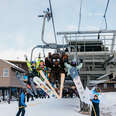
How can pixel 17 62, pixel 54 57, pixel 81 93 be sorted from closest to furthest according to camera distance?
pixel 54 57, pixel 81 93, pixel 17 62

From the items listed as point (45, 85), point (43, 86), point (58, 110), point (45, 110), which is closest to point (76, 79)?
point (45, 85)

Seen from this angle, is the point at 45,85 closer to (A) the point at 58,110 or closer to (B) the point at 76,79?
(B) the point at 76,79

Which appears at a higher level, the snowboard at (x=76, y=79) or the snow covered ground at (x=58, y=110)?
the snowboard at (x=76, y=79)

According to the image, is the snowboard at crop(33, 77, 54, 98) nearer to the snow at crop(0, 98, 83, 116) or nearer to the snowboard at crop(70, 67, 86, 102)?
the snowboard at crop(70, 67, 86, 102)

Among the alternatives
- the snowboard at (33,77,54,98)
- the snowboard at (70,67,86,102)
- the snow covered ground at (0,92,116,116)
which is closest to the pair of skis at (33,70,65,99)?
the snowboard at (33,77,54,98)

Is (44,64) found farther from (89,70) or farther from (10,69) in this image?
(10,69)

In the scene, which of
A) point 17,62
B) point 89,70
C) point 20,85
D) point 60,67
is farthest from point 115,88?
point 17,62

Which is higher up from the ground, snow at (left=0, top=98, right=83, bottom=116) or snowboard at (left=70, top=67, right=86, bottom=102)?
snowboard at (left=70, top=67, right=86, bottom=102)

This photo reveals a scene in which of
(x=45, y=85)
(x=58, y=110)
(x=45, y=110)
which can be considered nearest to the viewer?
(x=45, y=85)

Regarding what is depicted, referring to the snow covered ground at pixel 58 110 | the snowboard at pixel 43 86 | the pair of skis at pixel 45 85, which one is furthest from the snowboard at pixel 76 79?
the snow covered ground at pixel 58 110

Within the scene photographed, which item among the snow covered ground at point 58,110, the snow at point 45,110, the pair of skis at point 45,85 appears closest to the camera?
the pair of skis at point 45,85

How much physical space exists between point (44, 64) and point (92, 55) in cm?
288

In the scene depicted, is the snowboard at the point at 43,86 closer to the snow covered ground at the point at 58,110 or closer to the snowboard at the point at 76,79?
the snowboard at the point at 76,79

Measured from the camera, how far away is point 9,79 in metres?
36.8
